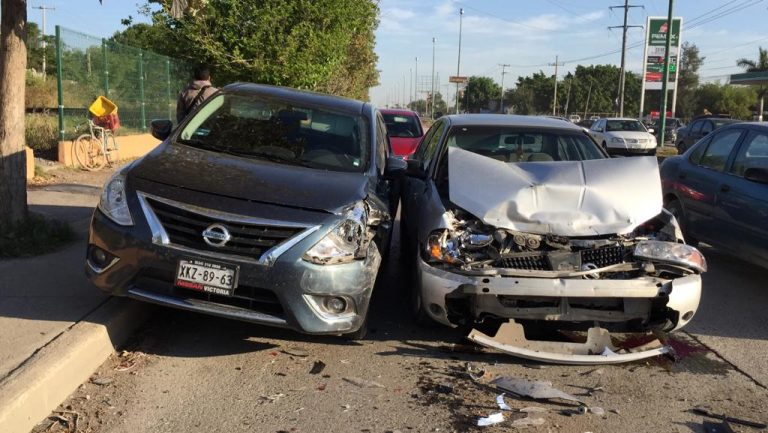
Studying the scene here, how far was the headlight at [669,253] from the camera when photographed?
174 inches

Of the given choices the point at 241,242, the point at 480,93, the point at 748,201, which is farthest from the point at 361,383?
the point at 480,93

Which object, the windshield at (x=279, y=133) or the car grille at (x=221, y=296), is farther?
the windshield at (x=279, y=133)

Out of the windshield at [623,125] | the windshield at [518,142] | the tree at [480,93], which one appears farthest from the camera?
the tree at [480,93]

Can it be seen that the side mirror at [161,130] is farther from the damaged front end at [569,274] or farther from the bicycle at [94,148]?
the bicycle at [94,148]

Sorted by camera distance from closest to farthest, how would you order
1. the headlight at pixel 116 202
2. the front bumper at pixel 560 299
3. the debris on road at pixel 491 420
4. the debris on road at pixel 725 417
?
the debris on road at pixel 491 420 < the debris on road at pixel 725 417 < the headlight at pixel 116 202 < the front bumper at pixel 560 299

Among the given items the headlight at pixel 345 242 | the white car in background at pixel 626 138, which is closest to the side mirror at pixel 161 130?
the headlight at pixel 345 242

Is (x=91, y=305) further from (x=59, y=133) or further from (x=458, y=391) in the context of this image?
(x=59, y=133)

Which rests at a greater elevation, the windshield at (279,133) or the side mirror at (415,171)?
the windshield at (279,133)

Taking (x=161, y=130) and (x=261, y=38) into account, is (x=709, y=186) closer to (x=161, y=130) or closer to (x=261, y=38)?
(x=161, y=130)

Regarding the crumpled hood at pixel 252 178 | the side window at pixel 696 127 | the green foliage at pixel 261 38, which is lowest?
the crumpled hood at pixel 252 178

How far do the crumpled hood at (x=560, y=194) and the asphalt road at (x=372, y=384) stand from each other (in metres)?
0.97

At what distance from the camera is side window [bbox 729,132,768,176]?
6.46 metres

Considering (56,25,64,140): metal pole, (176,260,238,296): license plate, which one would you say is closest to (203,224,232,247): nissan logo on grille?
(176,260,238,296): license plate

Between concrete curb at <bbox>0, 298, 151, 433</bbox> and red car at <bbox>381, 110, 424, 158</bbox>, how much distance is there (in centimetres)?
864
